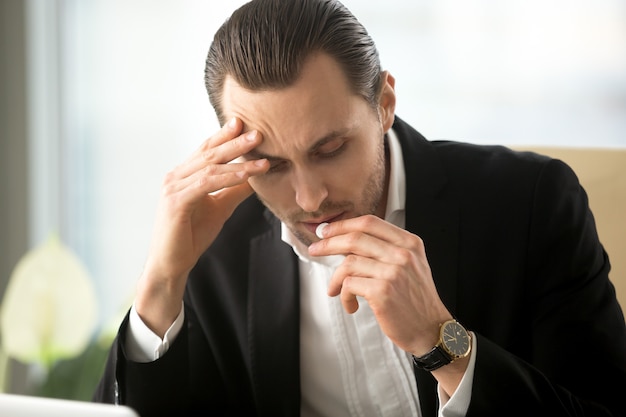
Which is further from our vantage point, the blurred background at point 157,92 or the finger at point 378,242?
the blurred background at point 157,92

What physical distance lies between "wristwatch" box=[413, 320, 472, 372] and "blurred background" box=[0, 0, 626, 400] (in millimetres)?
1694

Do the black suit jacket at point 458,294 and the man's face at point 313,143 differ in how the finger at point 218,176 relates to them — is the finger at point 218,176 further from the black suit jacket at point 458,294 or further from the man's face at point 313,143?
the black suit jacket at point 458,294

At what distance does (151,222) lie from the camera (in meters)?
3.52

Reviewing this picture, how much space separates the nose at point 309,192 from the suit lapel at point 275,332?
1.21 ft

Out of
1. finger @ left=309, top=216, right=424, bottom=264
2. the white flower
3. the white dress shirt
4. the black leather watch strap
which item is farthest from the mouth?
the white flower

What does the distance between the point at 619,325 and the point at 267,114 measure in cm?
82

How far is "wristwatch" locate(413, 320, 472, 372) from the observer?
142 centimetres

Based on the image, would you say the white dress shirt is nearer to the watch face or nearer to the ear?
the ear

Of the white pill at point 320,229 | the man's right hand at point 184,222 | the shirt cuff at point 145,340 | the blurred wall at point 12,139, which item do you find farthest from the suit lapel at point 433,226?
the blurred wall at point 12,139

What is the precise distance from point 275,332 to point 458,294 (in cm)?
42

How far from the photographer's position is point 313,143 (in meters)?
1.48

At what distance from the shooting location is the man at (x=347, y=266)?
146 centimetres

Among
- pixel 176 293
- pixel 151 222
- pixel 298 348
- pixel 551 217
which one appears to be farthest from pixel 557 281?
pixel 151 222

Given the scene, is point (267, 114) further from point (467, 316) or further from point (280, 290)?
point (467, 316)
